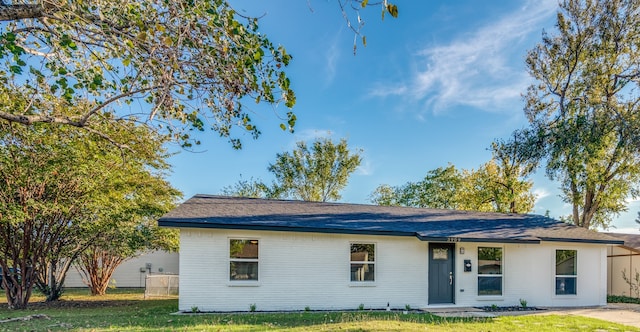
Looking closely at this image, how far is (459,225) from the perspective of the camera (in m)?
12.5

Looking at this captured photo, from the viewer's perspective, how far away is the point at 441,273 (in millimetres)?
11492

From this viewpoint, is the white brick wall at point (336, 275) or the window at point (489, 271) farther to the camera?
the window at point (489, 271)

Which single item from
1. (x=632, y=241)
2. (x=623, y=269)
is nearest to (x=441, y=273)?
(x=623, y=269)

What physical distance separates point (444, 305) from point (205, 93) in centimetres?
968

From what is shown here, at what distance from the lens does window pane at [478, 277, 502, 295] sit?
1163cm

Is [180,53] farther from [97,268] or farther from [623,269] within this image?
[623,269]

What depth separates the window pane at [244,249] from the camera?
10.1 metres

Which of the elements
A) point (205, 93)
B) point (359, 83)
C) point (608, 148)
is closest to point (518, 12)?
point (359, 83)

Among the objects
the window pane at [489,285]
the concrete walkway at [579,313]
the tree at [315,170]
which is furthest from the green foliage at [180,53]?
the tree at [315,170]

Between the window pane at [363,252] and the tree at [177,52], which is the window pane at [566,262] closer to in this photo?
the window pane at [363,252]

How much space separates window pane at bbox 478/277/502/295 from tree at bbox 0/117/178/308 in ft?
34.2

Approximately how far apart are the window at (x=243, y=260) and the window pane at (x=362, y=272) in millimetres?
2842

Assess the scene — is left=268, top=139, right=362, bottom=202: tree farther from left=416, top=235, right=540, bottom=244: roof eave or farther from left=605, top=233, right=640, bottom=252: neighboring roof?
left=416, top=235, right=540, bottom=244: roof eave

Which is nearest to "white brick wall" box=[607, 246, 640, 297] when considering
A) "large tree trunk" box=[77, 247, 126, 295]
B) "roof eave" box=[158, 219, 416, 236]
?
"roof eave" box=[158, 219, 416, 236]
